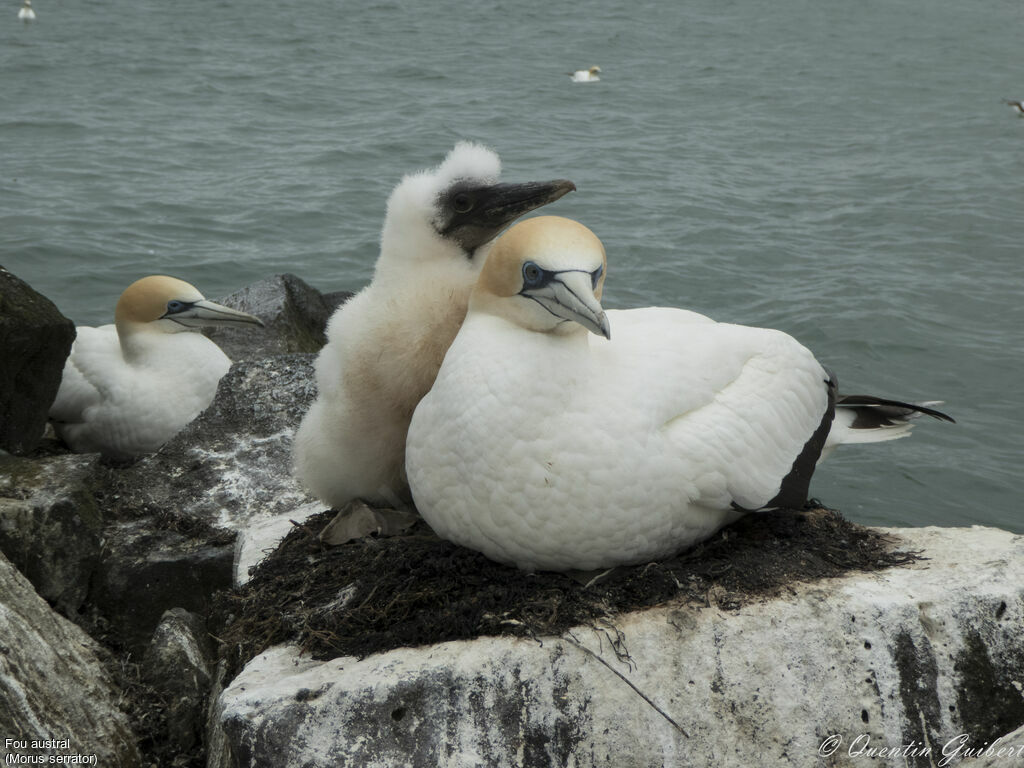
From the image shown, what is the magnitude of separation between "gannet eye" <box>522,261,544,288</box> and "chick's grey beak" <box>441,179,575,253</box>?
22.0 inches

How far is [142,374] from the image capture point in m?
6.52

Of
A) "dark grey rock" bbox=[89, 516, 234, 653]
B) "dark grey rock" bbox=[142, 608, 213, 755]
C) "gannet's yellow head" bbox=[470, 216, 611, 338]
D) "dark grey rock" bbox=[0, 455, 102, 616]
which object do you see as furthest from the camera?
"dark grey rock" bbox=[89, 516, 234, 653]

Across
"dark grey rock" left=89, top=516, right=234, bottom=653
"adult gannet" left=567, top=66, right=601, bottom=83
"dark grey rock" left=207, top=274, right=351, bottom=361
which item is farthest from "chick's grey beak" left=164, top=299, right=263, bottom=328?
"adult gannet" left=567, top=66, right=601, bottom=83

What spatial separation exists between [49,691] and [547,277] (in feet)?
5.83

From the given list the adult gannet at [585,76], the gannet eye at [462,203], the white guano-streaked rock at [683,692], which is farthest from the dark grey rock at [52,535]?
the adult gannet at [585,76]

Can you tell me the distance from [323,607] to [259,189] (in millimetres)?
9970

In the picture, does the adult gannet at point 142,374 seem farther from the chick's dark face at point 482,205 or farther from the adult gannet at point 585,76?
the adult gannet at point 585,76

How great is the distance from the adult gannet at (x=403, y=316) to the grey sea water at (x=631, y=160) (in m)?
3.88

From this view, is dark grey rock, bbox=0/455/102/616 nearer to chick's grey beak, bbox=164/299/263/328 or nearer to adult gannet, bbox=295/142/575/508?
adult gannet, bbox=295/142/575/508

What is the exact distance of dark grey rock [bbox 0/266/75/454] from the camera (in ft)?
16.4

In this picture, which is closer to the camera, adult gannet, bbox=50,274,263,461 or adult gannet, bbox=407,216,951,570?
adult gannet, bbox=407,216,951,570

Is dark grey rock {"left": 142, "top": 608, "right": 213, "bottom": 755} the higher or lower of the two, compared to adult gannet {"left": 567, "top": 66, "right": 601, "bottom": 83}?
lower

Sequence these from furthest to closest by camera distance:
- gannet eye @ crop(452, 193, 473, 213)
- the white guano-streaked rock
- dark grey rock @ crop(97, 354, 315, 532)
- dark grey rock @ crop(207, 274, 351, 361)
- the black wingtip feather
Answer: dark grey rock @ crop(207, 274, 351, 361), dark grey rock @ crop(97, 354, 315, 532), the black wingtip feather, gannet eye @ crop(452, 193, 473, 213), the white guano-streaked rock

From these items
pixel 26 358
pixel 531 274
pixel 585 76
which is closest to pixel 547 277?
pixel 531 274
